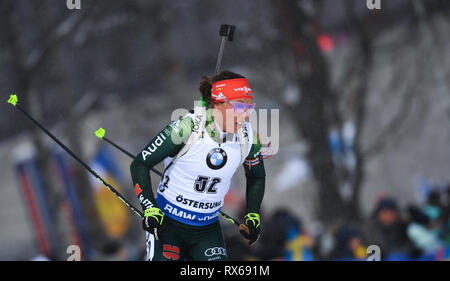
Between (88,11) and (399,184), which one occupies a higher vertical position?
(88,11)

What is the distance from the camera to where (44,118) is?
9.10m

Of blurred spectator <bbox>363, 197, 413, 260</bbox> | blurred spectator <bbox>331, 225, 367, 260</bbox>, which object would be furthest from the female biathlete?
blurred spectator <bbox>363, 197, 413, 260</bbox>

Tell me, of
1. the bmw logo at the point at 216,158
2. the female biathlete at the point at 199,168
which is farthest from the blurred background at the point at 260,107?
the bmw logo at the point at 216,158

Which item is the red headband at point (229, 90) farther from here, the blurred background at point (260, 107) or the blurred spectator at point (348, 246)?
the blurred spectator at point (348, 246)

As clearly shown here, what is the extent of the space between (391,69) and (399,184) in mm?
2875

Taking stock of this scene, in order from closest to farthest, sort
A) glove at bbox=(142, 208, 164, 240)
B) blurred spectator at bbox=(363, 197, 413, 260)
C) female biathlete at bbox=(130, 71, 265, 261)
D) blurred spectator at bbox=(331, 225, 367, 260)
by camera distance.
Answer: glove at bbox=(142, 208, 164, 240), female biathlete at bbox=(130, 71, 265, 261), blurred spectator at bbox=(331, 225, 367, 260), blurred spectator at bbox=(363, 197, 413, 260)

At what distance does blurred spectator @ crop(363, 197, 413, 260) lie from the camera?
21.8 ft

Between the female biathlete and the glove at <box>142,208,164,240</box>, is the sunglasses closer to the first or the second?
the female biathlete

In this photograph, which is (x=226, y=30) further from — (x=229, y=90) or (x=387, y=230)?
(x=387, y=230)

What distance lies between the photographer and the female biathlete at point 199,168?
372cm

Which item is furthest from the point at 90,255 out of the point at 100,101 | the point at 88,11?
the point at 88,11

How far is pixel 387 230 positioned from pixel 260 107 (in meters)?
3.97
